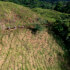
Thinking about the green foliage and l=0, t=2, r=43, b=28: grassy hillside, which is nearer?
l=0, t=2, r=43, b=28: grassy hillside

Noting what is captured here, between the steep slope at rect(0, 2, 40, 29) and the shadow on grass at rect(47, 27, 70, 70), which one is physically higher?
the steep slope at rect(0, 2, 40, 29)

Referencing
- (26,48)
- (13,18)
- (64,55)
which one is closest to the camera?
(26,48)

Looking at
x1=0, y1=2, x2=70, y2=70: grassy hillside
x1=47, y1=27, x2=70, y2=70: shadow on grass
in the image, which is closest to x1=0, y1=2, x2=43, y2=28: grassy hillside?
x1=0, y1=2, x2=70, y2=70: grassy hillside

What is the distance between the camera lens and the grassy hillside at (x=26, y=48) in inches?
591

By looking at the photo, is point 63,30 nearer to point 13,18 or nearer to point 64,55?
point 64,55

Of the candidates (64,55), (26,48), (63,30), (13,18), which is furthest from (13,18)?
(64,55)

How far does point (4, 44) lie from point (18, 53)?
284cm

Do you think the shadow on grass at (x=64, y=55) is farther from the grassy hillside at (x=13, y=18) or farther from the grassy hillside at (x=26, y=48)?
the grassy hillside at (x=13, y=18)

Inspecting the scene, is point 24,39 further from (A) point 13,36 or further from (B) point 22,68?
(B) point 22,68

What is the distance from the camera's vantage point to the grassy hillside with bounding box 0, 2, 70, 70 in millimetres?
15006

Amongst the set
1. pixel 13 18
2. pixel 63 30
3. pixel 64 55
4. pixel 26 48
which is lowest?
pixel 64 55

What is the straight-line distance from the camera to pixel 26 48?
671 inches

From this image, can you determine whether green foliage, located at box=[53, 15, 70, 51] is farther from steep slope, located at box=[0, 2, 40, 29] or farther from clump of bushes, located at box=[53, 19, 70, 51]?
steep slope, located at box=[0, 2, 40, 29]

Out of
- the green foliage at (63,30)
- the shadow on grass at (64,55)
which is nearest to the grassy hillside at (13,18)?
the green foliage at (63,30)
